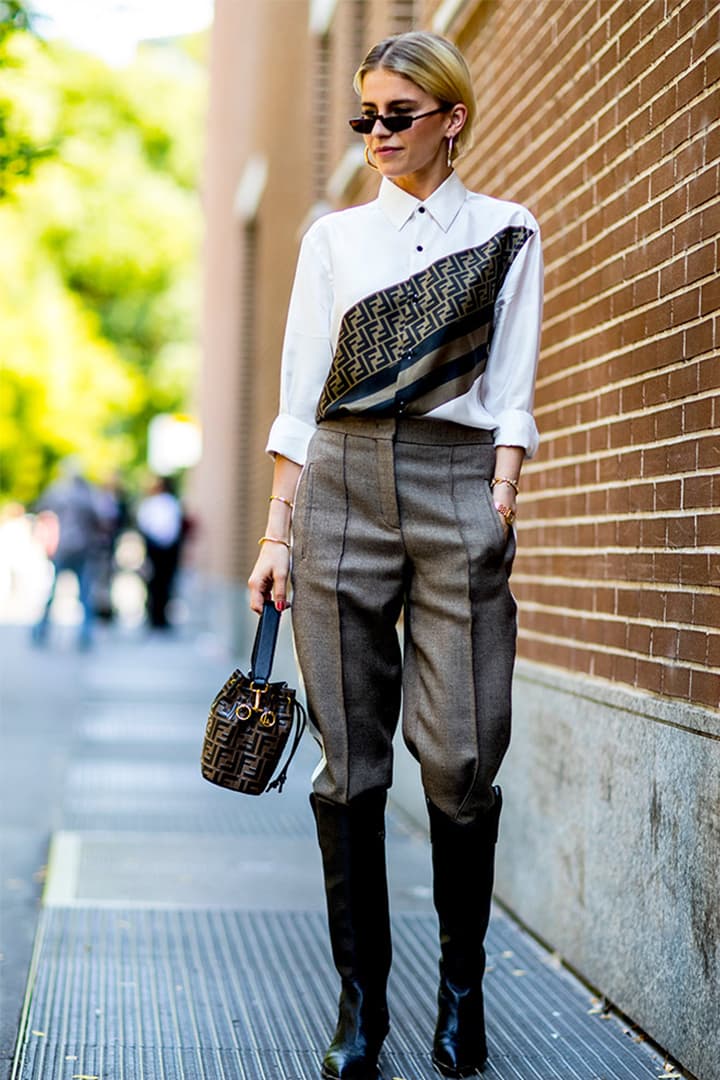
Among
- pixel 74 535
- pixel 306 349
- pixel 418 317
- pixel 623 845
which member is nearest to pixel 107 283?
pixel 74 535

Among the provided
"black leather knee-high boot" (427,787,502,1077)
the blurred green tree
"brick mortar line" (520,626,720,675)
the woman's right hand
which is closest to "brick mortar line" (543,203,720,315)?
"brick mortar line" (520,626,720,675)

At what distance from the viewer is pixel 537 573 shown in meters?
5.68

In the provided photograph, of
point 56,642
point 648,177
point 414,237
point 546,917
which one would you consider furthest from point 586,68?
point 56,642

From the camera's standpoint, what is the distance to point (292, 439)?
383 cm

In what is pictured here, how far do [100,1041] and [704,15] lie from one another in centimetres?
263

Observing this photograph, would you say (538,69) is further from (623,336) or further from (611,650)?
(611,650)

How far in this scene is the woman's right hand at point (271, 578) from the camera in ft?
12.5

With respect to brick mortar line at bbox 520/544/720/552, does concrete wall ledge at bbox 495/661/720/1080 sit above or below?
below

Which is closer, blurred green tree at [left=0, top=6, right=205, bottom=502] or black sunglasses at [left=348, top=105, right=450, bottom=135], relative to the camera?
black sunglasses at [left=348, top=105, right=450, bottom=135]

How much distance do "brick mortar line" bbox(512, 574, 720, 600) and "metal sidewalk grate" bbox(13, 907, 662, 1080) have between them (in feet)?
3.41

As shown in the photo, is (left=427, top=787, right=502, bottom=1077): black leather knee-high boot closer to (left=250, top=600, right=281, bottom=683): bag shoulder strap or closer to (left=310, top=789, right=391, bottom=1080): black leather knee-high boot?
(left=310, top=789, right=391, bottom=1080): black leather knee-high boot

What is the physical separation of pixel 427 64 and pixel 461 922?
5.86 ft

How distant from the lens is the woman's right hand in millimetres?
3820

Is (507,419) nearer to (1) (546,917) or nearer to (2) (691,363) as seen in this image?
(2) (691,363)
